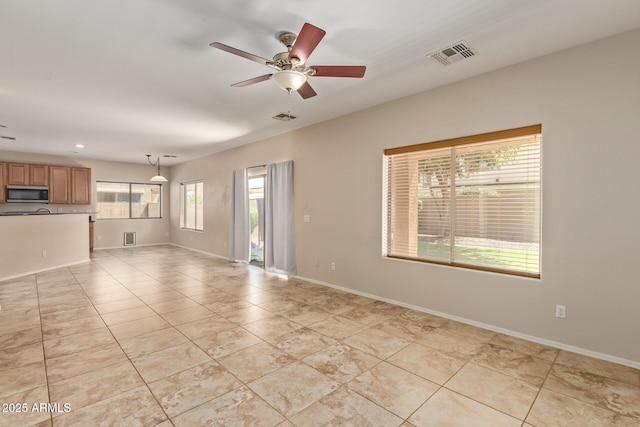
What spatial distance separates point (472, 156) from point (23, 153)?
1071 cm

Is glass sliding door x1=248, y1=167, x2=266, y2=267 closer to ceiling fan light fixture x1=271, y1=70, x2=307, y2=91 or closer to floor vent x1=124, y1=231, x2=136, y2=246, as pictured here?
ceiling fan light fixture x1=271, y1=70, x2=307, y2=91

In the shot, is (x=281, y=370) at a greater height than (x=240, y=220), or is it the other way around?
(x=240, y=220)

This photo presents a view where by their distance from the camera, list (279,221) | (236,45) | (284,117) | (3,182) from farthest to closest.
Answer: (3,182) → (279,221) → (284,117) → (236,45)

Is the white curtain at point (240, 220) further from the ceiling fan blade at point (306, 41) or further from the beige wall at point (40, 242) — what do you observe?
the ceiling fan blade at point (306, 41)

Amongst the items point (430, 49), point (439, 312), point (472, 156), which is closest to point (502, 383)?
point (439, 312)

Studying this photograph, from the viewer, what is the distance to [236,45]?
9.38 feet

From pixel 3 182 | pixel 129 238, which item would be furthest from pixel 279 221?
pixel 3 182

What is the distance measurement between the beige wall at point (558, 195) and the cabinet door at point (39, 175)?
345 inches

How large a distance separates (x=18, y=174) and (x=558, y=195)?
11285mm

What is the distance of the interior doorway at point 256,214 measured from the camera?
23.4 ft

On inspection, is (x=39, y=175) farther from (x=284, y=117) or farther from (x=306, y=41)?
(x=306, y=41)

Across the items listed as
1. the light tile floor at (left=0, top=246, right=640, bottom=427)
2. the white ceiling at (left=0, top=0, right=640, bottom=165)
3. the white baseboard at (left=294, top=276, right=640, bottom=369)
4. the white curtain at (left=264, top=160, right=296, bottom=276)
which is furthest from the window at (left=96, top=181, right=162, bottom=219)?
the white baseboard at (left=294, top=276, right=640, bottom=369)

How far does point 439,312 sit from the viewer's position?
382 cm

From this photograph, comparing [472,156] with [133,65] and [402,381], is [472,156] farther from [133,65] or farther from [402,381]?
[133,65]
